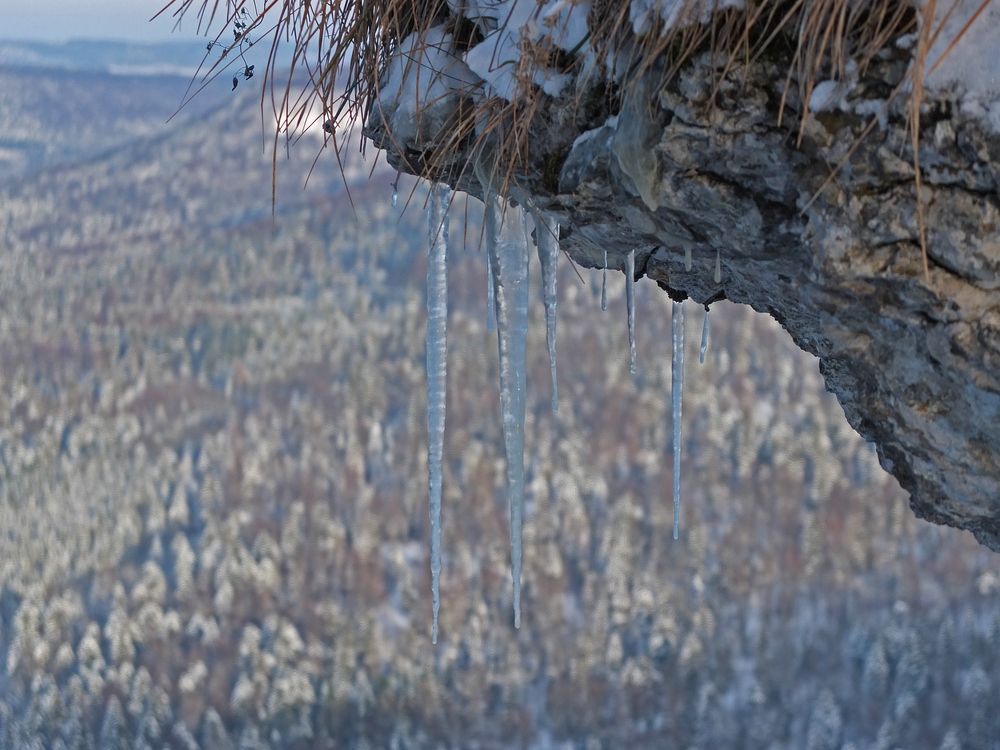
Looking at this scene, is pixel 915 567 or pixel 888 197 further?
pixel 915 567

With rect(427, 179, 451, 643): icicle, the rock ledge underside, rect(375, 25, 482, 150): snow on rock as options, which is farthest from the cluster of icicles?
the rock ledge underside

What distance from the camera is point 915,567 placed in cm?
7394

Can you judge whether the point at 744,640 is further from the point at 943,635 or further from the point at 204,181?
the point at 204,181

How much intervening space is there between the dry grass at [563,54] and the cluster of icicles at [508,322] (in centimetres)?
45

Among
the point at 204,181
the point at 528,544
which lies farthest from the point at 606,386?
the point at 204,181

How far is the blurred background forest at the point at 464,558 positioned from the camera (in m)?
68.7

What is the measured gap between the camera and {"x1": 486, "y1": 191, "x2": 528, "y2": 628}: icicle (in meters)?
3.34

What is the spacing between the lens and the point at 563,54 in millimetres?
2354

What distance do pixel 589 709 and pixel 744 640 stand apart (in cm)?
1255

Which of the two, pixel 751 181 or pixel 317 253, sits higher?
Result: pixel 317 253

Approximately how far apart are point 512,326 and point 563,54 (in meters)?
1.32

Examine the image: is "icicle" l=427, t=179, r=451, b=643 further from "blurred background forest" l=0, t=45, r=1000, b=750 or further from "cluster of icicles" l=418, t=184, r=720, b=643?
"blurred background forest" l=0, t=45, r=1000, b=750

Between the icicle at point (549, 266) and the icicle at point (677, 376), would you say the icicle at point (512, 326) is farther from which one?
the icicle at point (677, 376)

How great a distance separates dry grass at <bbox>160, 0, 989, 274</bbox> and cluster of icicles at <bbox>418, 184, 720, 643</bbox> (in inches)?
17.8
